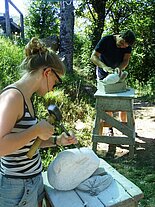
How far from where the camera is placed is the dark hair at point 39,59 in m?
1.48

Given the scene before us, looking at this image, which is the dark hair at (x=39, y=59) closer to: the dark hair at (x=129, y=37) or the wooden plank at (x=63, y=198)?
the wooden plank at (x=63, y=198)

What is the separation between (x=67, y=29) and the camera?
660cm

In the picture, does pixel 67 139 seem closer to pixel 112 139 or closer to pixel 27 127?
pixel 27 127

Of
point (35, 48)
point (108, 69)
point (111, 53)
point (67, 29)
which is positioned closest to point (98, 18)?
point (67, 29)

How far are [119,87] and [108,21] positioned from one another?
28.3 feet

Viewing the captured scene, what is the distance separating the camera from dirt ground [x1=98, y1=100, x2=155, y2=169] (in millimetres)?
3645

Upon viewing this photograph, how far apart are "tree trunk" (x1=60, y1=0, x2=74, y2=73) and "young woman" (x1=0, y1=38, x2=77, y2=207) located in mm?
5170

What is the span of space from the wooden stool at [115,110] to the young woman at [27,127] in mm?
1988

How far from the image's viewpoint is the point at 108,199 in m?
1.56

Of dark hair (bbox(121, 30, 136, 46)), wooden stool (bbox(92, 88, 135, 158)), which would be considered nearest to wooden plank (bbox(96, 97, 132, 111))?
wooden stool (bbox(92, 88, 135, 158))

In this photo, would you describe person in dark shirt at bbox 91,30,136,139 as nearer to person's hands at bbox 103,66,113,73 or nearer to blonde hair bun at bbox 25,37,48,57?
person's hands at bbox 103,66,113,73

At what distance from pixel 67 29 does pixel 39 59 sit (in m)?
5.31

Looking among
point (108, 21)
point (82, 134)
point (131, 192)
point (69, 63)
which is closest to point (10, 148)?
point (131, 192)

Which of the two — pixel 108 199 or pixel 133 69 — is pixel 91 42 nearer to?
pixel 133 69
